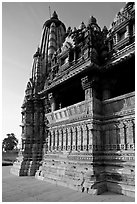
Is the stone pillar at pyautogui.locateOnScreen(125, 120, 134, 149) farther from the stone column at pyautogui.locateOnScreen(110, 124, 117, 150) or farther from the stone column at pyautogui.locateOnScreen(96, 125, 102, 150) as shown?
the stone column at pyautogui.locateOnScreen(96, 125, 102, 150)

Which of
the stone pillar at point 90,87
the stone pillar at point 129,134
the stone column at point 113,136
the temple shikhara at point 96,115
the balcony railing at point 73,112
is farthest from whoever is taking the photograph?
the stone pillar at point 90,87

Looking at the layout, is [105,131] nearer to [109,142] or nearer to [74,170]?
[109,142]

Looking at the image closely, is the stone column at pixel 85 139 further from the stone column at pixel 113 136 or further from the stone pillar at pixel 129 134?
the stone pillar at pixel 129 134

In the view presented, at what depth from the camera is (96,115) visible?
35.0 feet

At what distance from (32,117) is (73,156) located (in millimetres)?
10487

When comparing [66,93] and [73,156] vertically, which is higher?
[66,93]

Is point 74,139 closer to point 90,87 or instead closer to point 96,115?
point 96,115

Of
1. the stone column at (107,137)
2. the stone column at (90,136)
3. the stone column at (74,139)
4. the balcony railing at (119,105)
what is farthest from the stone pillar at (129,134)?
the stone column at (74,139)

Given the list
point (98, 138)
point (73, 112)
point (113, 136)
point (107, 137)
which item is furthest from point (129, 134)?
point (73, 112)

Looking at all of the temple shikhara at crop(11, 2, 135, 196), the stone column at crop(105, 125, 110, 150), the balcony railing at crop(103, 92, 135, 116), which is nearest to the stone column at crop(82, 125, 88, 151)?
the temple shikhara at crop(11, 2, 135, 196)

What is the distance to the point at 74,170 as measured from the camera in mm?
10305

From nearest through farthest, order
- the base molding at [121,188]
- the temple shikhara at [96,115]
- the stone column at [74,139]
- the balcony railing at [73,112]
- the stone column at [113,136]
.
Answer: the base molding at [121,188] < the temple shikhara at [96,115] < the stone column at [113,136] < the balcony railing at [73,112] < the stone column at [74,139]

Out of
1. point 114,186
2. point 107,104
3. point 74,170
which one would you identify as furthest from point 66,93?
point 114,186

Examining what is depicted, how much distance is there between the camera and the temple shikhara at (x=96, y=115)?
30.3 ft
